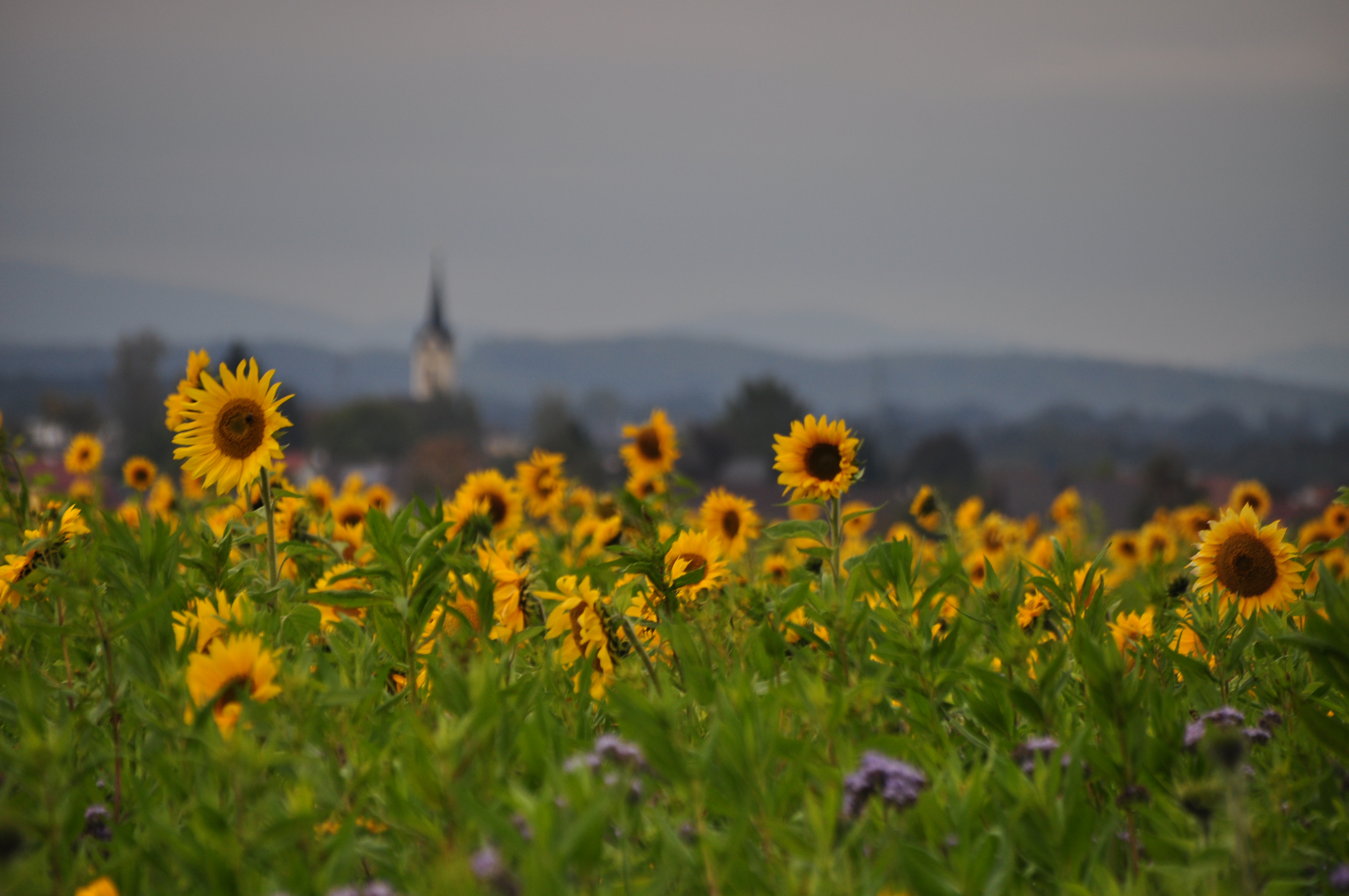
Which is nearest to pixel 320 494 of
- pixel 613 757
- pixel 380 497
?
pixel 380 497

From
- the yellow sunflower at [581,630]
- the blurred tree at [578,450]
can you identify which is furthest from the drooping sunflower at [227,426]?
the blurred tree at [578,450]

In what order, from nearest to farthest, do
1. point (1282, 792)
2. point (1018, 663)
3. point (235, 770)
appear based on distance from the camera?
point (235, 770) → point (1282, 792) → point (1018, 663)

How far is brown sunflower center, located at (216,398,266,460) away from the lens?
3.37 m

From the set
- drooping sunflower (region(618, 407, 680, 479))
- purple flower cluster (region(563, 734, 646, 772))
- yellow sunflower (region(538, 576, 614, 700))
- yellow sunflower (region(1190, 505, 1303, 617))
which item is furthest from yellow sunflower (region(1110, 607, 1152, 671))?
drooping sunflower (region(618, 407, 680, 479))

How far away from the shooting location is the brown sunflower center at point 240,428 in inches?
133

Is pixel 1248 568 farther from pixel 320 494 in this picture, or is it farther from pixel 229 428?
pixel 320 494

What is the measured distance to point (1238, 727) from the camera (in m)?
2.16

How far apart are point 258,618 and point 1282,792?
231cm

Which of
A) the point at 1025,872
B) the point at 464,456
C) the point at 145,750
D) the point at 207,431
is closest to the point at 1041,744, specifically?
the point at 1025,872

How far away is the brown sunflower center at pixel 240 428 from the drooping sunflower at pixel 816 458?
6.68ft

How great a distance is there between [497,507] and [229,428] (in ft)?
9.86

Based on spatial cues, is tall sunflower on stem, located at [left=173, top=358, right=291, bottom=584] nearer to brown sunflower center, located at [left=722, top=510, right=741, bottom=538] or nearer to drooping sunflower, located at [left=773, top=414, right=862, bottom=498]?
drooping sunflower, located at [left=773, top=414, right=862, bottom=498]

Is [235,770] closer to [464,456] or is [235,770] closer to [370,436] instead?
[464,456]

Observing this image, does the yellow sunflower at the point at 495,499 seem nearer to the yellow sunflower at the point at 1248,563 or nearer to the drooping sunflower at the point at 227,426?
the drooping sunflower at the point at 227,426
